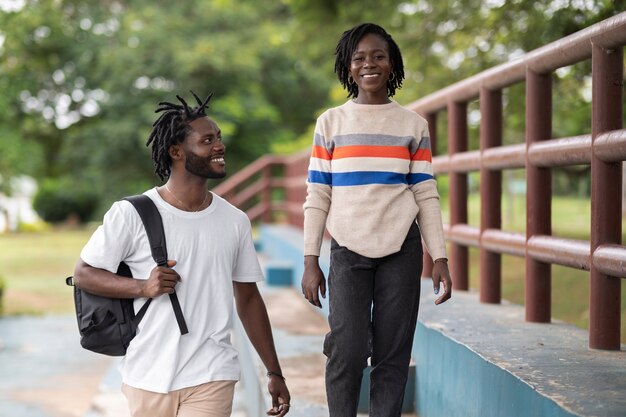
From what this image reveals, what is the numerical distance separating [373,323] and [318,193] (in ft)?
1.51

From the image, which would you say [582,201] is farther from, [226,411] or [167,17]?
[226,411]

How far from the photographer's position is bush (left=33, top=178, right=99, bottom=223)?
3781cm

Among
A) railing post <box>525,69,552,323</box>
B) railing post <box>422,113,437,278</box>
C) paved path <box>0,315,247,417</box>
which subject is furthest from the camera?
paved path <box>0,315,247,417</box>

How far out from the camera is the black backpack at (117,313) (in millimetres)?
2658

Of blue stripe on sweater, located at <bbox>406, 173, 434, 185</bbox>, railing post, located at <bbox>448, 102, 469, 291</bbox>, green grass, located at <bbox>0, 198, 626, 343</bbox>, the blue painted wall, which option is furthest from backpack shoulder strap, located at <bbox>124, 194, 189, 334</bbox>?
green grass, located at <bbox>0, 198, 626, 343</bbox>

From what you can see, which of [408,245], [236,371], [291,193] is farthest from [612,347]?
[291,193]

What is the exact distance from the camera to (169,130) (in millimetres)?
2877

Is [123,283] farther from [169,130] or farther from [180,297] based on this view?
[169,130]

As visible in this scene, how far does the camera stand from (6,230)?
37.5m

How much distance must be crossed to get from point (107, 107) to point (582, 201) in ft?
50.8

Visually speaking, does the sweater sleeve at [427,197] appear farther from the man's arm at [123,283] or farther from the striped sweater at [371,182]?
the man's arm at [123,283]

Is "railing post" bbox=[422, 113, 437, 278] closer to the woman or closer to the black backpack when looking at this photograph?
the woman

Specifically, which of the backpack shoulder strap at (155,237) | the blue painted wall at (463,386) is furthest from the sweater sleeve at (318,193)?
the blue painted wall at (463,386)

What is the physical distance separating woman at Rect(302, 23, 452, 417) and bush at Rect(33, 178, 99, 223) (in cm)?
3548
